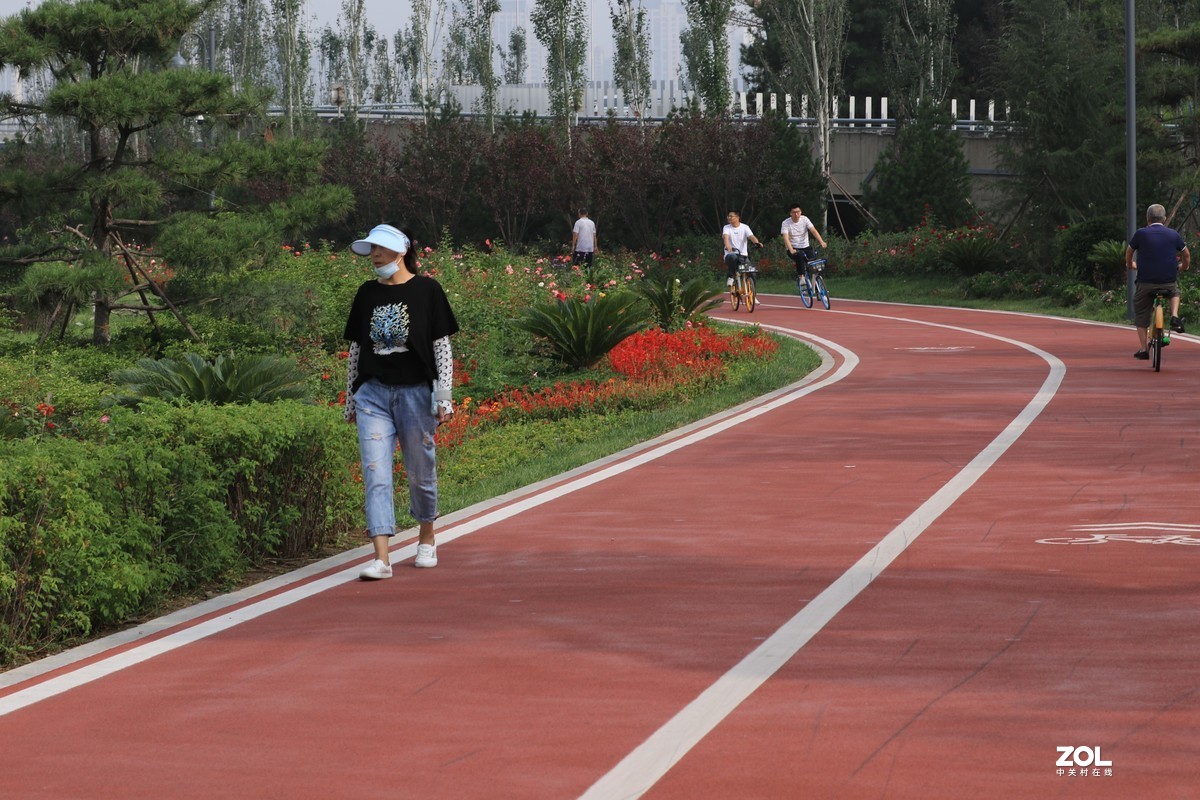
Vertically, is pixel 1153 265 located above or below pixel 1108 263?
above

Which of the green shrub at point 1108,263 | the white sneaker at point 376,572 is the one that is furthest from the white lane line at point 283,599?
the green shrub at point 1108,263

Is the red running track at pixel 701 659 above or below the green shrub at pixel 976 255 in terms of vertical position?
below

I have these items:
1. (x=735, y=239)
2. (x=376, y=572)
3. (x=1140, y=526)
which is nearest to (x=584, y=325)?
(x=1140, y=526)

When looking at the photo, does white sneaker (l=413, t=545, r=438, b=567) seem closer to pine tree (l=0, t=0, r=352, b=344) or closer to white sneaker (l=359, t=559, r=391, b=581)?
white sneaker (l=359, t=559, r=391, b=581)

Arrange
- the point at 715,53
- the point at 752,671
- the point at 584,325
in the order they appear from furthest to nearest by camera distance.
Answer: the point at 715,53 → the point at 584,325 → the point at 752,671

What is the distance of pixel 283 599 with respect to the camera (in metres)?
8.58

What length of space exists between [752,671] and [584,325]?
13.8 meters

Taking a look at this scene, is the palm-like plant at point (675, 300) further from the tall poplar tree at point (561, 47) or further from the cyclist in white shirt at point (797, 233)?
the tall poplar tree at point (561, 47)

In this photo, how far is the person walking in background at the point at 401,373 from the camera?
9297mm

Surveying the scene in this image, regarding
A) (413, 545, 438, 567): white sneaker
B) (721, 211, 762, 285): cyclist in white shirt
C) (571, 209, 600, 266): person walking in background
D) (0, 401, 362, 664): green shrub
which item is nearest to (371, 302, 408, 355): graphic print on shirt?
(0, 401, 362, 664): green shrub

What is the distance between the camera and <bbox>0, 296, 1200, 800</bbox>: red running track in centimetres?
557

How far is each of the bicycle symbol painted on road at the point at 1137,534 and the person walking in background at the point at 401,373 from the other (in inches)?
127

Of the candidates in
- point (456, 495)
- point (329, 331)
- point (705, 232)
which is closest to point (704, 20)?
point (705, 232)

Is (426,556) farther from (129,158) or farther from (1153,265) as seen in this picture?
(129,158)
